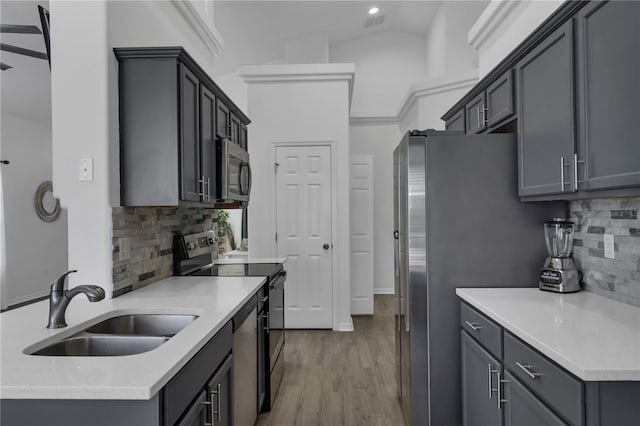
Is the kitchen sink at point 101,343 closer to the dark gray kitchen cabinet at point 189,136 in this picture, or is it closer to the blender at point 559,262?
the dark gray kitchen cabinet at point 189,136

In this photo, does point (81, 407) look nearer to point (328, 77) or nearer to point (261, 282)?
point (261, 282)

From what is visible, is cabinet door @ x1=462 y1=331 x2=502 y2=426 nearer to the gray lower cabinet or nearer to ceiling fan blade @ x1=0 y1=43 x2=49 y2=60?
the gray lower cabinet

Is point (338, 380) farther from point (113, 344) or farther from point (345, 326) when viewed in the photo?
point (113, 344)

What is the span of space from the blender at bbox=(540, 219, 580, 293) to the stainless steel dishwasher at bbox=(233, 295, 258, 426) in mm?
1614

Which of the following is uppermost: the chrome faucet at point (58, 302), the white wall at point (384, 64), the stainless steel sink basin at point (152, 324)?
the white wall at point (384, 64)

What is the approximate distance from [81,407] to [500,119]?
7.98 feet

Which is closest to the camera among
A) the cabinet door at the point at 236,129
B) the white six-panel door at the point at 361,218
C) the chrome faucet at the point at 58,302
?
the chrome faucet at the point at 58,302

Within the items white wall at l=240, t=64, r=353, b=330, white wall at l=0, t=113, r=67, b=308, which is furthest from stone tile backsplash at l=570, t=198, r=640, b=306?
white wall at l=0, t=113, r=67, b=308

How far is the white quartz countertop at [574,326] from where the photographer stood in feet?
3.78

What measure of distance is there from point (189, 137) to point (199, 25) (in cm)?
137

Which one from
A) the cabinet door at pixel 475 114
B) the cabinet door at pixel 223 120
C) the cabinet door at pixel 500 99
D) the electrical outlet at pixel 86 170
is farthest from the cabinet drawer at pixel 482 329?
the electrical outlet at pixel 86 170

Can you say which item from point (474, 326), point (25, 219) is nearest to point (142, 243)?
point (474, 326)

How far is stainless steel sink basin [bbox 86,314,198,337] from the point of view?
179 cm

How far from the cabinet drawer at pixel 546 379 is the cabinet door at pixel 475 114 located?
159 centimetres
